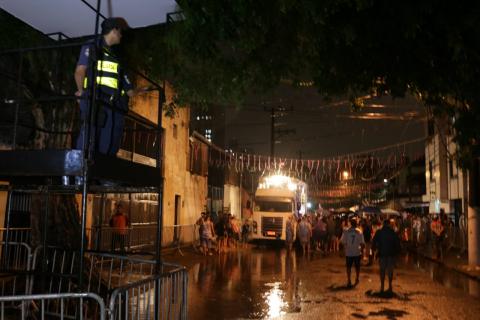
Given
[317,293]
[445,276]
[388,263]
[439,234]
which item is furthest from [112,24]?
[439,234]

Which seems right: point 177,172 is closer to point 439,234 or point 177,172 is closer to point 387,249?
point 439,234

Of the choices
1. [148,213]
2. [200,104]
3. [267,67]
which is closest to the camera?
[267,67]

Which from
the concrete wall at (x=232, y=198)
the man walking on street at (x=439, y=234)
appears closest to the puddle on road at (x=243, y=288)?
the man walking on street at (x=439, y=234)

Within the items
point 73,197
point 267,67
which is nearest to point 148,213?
point 73,197

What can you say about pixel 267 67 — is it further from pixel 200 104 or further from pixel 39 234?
pixel 39 234

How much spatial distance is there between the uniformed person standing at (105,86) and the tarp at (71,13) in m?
0.81

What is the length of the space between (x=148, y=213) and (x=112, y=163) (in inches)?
718

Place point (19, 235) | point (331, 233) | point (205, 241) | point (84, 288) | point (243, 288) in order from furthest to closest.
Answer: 1. point (331, 233)
2. point (205, 241)
3. point (243, 288)
4. point (19, 235)
5. point (84, 288)

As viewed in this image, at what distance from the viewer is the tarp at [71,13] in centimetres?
573

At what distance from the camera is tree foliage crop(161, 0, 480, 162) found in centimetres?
682

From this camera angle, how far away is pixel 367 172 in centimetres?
8094

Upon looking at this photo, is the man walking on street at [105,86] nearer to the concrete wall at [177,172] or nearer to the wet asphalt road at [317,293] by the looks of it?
the wet asphalt road at [317,293]

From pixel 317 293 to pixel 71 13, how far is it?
9.34 meters

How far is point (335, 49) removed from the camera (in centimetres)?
844
